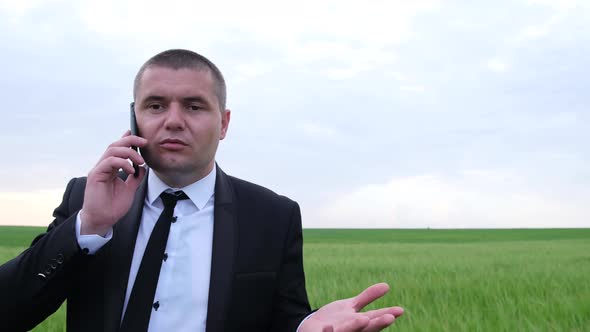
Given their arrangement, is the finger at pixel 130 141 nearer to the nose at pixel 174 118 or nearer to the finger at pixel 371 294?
the nose at pixel 174 118

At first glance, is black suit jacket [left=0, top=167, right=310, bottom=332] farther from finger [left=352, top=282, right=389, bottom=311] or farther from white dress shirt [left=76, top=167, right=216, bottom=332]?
finger [left=352, top=282, right=389, bottom=311]

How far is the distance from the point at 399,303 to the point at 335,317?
392 cm

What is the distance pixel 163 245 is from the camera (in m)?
2.34

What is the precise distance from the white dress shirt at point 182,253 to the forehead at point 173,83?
0.39 metres

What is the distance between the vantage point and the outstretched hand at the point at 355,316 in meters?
1.82

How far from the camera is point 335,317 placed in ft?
6.55

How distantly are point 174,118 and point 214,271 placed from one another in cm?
66

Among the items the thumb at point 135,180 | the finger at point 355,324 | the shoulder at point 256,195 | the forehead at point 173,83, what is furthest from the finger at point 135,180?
the finger at point 355,324

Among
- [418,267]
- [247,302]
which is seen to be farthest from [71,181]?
[418,267]

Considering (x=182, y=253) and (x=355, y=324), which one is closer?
(x=355, y=324)

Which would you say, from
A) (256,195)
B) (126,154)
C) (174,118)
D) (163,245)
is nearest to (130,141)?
(126,154)

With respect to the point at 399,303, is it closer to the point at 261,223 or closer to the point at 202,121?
the point at 261,223

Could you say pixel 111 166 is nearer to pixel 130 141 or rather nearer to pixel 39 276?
pixel 130 141

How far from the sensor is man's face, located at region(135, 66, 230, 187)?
2.29 metres
